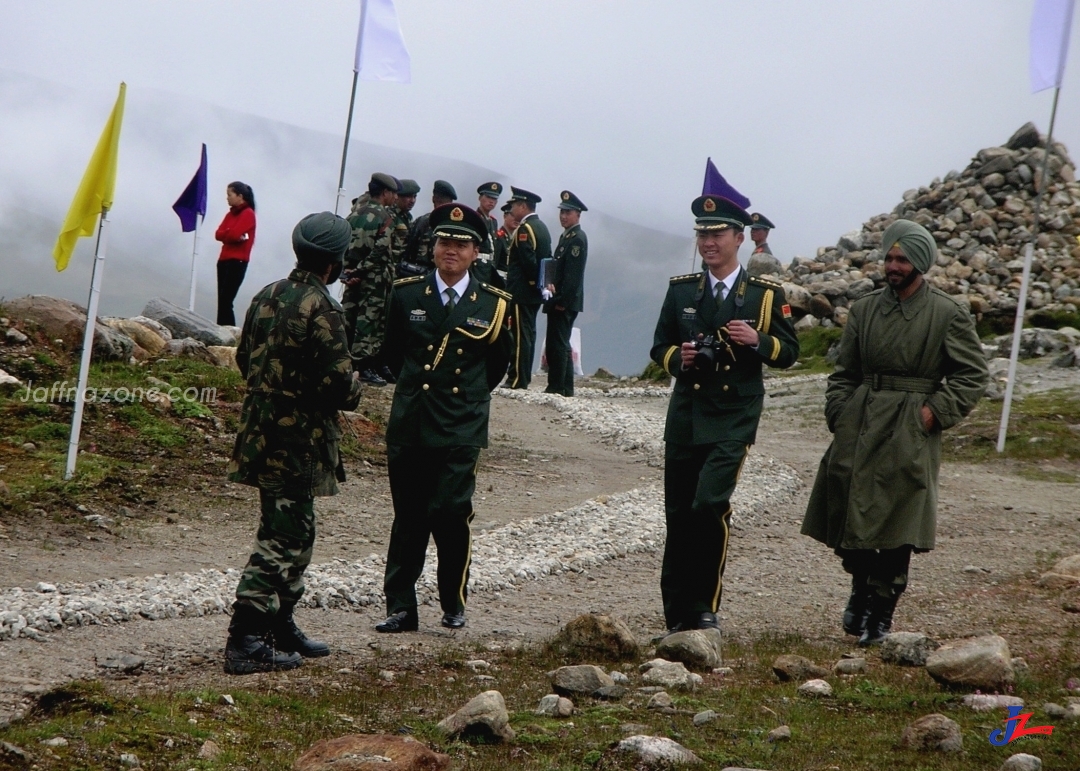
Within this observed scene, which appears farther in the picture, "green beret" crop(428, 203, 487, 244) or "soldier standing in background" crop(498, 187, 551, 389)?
"soldier standing in background" crop(498, 187, 551, 389)

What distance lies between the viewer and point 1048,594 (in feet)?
26.8

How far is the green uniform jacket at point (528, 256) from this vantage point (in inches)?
640

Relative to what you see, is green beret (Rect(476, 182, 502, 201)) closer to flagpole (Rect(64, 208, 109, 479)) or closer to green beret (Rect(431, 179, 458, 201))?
green beret (Rect(431, 179, 458, 201))

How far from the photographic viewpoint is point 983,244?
85.6 ft

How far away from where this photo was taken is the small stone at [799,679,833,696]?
5.25 m

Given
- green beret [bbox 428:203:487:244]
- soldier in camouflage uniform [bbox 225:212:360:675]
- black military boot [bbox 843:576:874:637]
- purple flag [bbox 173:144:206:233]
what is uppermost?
purple flag [bbox 173:144:206:233]

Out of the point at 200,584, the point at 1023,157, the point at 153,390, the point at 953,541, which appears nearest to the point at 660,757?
the point at 200,584

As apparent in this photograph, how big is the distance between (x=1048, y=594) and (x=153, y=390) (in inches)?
298

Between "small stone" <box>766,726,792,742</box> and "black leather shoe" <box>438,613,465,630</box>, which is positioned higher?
"small stone" <box>766,726,792,742</box>

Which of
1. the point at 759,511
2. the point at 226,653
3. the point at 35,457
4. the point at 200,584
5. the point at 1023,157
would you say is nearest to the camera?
the point at 226,653

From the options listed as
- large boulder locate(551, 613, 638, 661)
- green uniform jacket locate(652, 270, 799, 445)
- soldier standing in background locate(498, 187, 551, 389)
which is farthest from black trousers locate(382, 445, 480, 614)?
soldier standing in background locate(498, 187, 551, 389)

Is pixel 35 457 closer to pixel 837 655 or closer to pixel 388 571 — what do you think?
pixel 388 571

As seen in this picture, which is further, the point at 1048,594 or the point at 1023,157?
the point at 1023,157

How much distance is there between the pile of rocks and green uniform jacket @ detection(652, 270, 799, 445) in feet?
55.0
